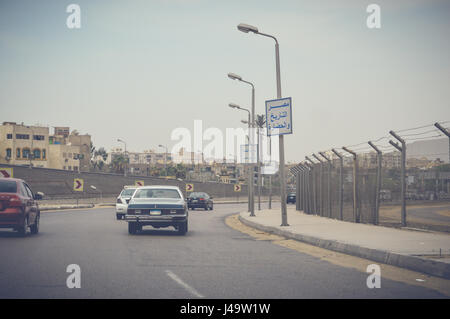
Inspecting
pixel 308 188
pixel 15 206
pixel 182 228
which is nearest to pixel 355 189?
pixel 182 228

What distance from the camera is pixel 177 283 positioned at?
8289 mm

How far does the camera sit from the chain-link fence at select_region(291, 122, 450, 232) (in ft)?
51.5

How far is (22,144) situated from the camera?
125 meters

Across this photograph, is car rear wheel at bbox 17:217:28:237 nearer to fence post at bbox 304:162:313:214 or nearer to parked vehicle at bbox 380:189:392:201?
parked vehicle at bbox 380:189:392:201

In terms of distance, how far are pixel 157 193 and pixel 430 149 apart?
8.35 metres

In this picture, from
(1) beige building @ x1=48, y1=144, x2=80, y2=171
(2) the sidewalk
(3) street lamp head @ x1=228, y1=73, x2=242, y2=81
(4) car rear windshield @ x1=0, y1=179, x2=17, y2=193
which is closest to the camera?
(2) the sidewalk

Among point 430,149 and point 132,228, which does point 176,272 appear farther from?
point 430,149

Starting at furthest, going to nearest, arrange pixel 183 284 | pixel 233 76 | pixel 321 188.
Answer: pixel 233 76 → pixel 321 188 → pixel 183 284

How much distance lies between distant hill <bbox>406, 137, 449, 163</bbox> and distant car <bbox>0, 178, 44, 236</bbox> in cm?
1118

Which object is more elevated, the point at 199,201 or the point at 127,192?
the point at 127,192

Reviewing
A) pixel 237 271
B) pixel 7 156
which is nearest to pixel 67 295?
pixel 237 271

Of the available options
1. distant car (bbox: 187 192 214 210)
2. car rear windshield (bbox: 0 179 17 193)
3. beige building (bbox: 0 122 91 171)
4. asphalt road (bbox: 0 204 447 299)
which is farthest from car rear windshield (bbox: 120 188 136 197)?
beige building (bbox: 0 122 91 171)

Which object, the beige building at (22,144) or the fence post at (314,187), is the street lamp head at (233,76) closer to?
the fence post at (314,187)
